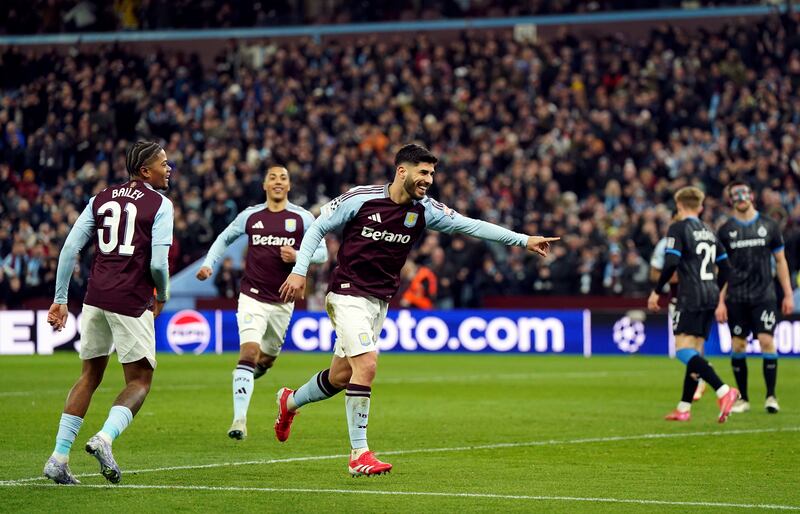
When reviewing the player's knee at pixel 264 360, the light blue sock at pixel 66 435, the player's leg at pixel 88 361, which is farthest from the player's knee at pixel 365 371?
the player's knee at pixel 264 360

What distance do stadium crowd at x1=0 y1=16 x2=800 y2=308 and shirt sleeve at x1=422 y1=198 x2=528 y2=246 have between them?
17.2 meters

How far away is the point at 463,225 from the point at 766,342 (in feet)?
22.1

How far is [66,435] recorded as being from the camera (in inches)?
369

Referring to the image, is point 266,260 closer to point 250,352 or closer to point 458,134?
point 250,352

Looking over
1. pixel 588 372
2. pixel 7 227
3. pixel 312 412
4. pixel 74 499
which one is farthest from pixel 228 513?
pixel 7 227

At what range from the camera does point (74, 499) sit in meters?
8.78

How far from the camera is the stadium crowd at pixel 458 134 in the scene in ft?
96.9

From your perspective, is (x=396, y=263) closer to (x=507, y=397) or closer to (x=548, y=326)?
(x=507, y=397)

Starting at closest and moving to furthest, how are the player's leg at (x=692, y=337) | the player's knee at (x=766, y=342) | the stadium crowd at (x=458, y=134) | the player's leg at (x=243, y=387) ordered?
the player's leg at (x=243, y=387) < the player's leg at (x=692, y=337) < the player's knee at (x=766, y=342) < the stadium crowd at (x=458, y=134)

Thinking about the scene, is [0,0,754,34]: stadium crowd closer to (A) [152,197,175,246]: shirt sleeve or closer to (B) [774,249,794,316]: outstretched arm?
(B) [774,249,794,316]: outstretched arm

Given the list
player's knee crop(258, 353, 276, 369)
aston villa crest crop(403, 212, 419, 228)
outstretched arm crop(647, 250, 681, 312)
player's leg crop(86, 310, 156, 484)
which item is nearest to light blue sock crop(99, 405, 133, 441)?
player's leg crop(86, 310, 156, 484)

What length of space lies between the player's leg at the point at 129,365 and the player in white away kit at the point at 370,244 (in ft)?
3.59

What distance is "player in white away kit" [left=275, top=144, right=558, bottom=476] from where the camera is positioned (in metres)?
10.1

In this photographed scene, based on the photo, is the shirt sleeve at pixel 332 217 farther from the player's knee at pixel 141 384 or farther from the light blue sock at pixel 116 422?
the light blue sock at pixel 116 422
